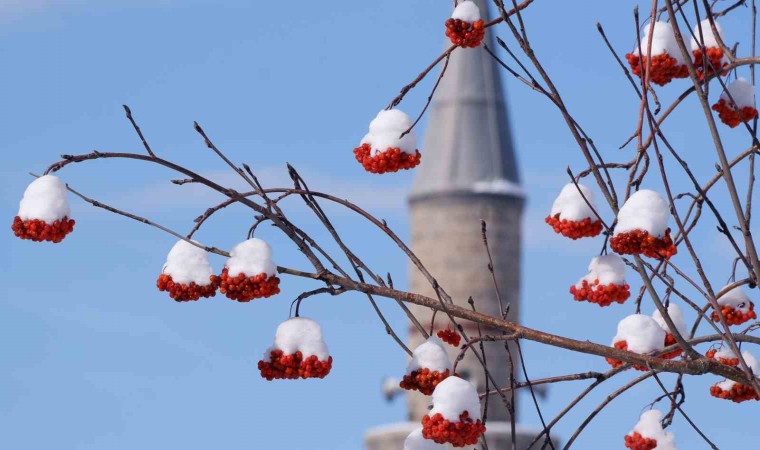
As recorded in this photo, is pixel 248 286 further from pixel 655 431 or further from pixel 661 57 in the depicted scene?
pixel 655 431

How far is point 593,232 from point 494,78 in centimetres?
2863

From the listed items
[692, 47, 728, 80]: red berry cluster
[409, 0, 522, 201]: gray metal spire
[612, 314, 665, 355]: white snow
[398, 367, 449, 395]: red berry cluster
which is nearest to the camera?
[398, 367, 449, 395]: red berry cluster

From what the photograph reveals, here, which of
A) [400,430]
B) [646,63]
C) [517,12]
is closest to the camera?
[517,12]

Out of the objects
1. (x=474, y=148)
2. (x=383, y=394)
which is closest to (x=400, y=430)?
(x=383, y=394)

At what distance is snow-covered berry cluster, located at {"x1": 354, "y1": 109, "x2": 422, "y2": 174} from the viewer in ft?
15.1

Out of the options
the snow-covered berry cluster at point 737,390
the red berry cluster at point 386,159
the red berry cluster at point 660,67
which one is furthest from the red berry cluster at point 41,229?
the snow-covered berry cluster at point 737,390

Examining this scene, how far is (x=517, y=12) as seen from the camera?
4.14m

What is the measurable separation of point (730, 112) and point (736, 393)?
1002 mm

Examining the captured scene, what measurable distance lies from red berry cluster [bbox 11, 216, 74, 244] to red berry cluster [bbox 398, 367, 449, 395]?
1.17m

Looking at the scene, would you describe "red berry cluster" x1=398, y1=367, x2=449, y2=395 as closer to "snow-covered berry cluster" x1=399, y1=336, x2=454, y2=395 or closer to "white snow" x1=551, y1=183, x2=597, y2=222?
"snow-covered berry cluster" x1=399, y1=336, x2=454, y2=395

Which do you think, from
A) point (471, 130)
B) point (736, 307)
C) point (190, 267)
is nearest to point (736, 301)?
point (736, 307)

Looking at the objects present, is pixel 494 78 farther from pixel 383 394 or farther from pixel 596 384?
pixel 596 384

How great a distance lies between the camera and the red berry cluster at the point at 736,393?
495 centimetres

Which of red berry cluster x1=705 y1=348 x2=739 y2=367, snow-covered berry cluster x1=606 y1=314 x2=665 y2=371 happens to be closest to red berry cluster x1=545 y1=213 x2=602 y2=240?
snow-covered berry cluster x1=606 y1=314 x2=665 y2=371
